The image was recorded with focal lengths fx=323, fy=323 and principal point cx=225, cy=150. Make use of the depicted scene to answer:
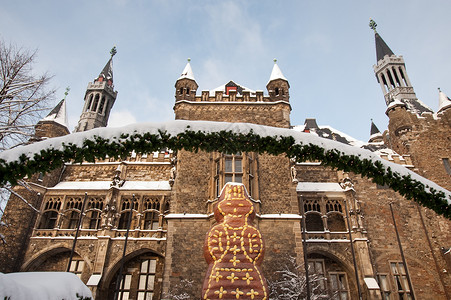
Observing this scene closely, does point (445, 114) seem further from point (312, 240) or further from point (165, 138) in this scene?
point (165, 138)

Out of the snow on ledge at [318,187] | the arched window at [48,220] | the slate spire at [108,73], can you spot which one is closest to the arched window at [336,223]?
the snow on ledge at [318,187]

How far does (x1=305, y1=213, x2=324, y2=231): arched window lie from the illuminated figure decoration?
11.1 metres

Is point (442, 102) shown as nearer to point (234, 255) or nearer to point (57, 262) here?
point (234, 255)

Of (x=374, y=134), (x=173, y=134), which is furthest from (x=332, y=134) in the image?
(x=173, y=134)

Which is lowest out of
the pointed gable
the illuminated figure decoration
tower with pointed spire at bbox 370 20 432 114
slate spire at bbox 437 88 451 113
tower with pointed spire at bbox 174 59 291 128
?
the illuminated figure decoration

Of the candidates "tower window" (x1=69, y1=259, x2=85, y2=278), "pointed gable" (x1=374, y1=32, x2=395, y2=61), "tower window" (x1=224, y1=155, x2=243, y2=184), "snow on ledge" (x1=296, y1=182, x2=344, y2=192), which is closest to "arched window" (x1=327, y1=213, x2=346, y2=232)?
"snow on ledge" (x1=296, y1=182, x2=344, y2=192)

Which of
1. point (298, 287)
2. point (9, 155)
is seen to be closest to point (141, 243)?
point (298, 287)

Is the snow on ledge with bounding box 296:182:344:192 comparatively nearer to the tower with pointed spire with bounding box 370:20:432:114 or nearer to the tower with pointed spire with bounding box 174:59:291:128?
the tower with pointed spire with bounding box 174:59:291:128

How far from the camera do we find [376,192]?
1719 centimetres

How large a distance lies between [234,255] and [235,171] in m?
8.50

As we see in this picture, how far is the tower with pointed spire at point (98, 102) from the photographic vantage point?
32.5 metres

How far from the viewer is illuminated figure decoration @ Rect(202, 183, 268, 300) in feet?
17.3

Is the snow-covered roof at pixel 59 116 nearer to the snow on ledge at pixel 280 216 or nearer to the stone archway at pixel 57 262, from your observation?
the stone archway at pixel 57 262

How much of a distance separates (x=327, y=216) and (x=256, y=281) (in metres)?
11.3
